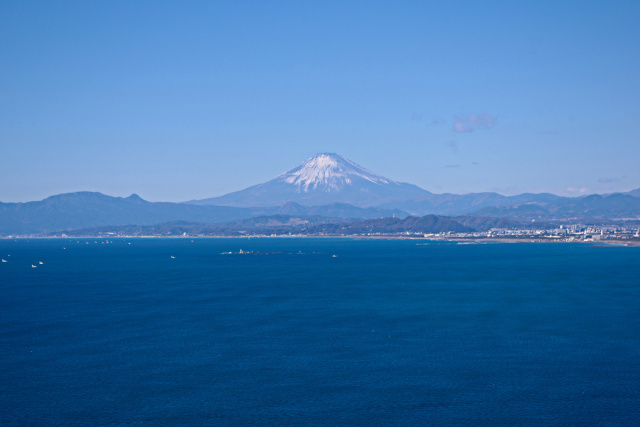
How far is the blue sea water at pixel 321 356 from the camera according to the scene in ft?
89.0

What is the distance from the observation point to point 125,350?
37.2 meters

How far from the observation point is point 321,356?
118 feet

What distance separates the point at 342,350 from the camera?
122ft

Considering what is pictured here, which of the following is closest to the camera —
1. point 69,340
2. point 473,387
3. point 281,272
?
point 473,387

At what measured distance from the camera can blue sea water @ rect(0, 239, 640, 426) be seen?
2711 cm

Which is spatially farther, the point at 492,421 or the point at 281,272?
the point at 281,272

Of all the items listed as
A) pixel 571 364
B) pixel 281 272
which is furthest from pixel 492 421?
pixel 281 272

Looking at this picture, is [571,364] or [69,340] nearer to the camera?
[571,364]

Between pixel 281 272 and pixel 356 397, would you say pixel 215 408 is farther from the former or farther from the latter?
pixel 281 272

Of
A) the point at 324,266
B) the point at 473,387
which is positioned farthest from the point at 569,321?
the point at 324,266

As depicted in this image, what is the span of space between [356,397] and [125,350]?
1654 centimetres

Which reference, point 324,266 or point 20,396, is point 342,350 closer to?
point 20,396

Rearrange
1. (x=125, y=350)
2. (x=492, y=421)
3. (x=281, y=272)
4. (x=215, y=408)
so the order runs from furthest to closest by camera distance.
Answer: (x=281, y=272) → (x=125, y=350) → (x=215, y=408) → (x=492, y=421)

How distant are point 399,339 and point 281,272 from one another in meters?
52.8
